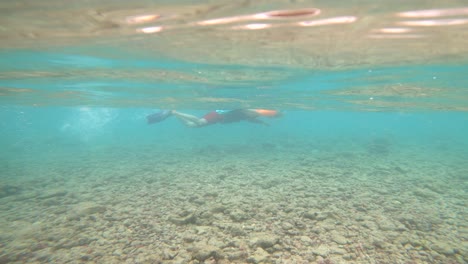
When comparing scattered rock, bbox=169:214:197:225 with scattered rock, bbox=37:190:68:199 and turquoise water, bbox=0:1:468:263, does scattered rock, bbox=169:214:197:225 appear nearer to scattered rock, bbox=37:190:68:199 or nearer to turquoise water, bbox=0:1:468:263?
turquoise water, bbox=0:1:468:263

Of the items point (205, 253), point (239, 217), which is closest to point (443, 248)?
point (239, 217)

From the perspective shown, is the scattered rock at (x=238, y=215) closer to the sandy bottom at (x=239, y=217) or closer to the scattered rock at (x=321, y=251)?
the sandy bottom at (x=239, y=217)

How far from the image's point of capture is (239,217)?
6762 mm

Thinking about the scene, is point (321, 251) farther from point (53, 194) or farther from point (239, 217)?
point (53, 194)

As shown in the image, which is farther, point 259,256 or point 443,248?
point 443,248

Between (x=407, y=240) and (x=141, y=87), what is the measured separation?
18330 mm

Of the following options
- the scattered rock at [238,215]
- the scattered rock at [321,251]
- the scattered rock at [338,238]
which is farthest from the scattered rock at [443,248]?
the scattered rock at [238,215]

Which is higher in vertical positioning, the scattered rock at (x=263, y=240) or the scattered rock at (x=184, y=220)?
the scattered rock at (x=263, y=240)

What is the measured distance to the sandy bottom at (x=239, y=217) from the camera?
203 inches

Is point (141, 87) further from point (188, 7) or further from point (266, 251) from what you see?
point (266, 251)

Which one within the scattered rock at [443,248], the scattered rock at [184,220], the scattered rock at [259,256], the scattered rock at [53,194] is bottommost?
the scattered rock at [53,194]

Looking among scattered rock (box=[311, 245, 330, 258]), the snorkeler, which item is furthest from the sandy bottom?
the snorkeler

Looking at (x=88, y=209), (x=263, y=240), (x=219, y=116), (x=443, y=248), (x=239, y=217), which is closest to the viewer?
(x=443, y=248)

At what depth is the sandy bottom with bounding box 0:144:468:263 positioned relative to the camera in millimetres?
5160
